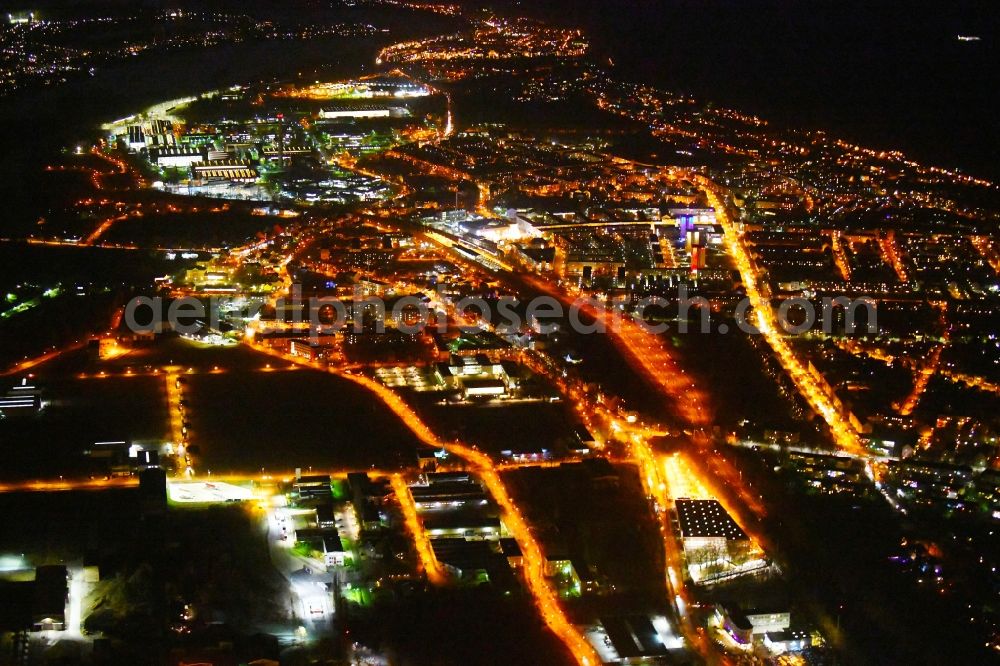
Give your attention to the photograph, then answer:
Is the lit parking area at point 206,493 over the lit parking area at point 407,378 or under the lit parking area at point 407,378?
under

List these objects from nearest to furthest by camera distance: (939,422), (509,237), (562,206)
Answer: (939,422) < (509,237) < (562,206)

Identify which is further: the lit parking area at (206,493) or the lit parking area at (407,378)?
the lit parking area at (407,378)

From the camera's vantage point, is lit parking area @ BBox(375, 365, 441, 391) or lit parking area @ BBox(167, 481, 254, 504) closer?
lit parking area @ BBox(167, 481, 254, 504)

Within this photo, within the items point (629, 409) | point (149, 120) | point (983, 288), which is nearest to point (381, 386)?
point (629, 409)

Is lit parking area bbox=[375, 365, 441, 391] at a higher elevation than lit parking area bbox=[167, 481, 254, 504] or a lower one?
higher

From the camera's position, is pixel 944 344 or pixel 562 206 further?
pixel 562 206

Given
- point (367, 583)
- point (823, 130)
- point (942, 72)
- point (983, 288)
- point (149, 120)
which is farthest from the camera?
point (942, 72)

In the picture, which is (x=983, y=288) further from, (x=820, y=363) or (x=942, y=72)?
(x=942, y=72)

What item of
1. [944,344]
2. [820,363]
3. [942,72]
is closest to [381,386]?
[820,363]

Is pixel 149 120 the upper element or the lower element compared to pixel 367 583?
upper

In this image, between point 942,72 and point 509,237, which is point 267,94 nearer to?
point 509,237

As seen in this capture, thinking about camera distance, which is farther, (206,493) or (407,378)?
(407,378)
